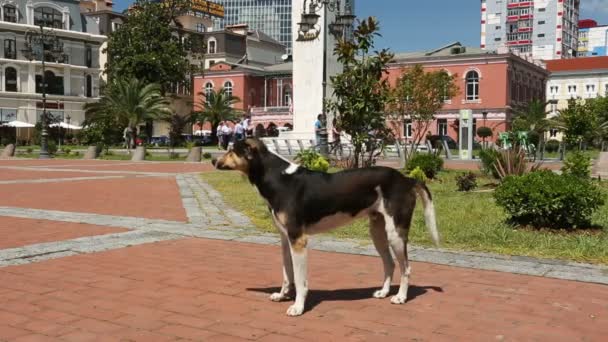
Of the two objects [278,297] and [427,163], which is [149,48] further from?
[278,297]

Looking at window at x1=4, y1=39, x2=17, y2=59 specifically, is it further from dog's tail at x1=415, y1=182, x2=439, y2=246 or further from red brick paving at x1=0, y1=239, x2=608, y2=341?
dog's tail at x1=415, y1=182, x2=439, y2=246

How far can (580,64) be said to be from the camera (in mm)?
91000

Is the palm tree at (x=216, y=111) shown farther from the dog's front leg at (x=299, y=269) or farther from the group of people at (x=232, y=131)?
the dog's front leg at (x=299, y=269)

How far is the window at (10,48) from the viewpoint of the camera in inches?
2577

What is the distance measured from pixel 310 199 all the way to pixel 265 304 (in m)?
0.97

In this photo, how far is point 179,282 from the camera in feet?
18.5

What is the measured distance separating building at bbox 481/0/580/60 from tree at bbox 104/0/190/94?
251 feet

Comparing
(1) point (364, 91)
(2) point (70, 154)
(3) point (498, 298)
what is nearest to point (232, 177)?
(1) point (364, 91)

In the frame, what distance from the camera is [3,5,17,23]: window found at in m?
66.6

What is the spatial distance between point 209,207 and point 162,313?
21.7 feet

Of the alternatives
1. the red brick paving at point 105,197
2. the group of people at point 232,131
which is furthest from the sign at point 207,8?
the red brick paving at point 105,197

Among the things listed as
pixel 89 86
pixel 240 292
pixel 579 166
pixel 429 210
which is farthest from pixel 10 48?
pixel 429 210

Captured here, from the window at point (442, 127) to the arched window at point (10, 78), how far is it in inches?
1717

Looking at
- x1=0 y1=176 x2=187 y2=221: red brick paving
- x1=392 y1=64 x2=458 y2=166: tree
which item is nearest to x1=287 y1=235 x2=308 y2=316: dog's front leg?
x1=0 y1=176 x2=187 y2=221: red brick paving
